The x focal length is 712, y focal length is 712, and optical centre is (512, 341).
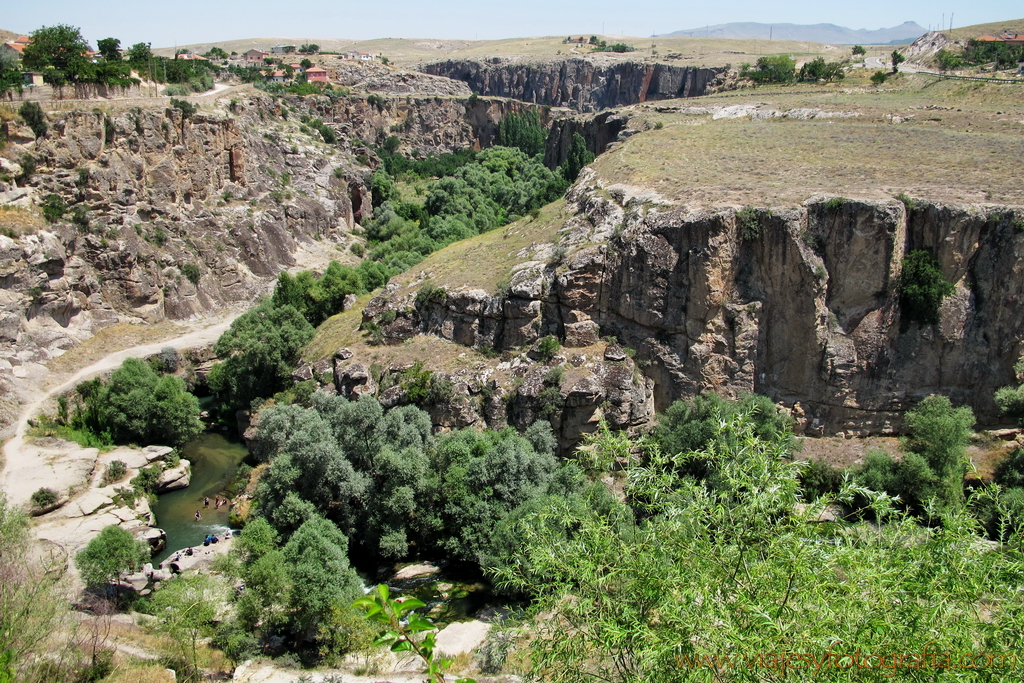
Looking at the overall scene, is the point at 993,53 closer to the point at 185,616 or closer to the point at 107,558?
the point at 185,616

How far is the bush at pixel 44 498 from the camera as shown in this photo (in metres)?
29.3

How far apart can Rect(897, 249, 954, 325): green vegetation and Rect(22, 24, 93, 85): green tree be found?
55.3 meters

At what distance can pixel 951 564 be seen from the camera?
33.0 ft

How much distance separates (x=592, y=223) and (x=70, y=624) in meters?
26.1

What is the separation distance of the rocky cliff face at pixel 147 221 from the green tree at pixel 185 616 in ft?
80.5

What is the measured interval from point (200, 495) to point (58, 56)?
4119 cm

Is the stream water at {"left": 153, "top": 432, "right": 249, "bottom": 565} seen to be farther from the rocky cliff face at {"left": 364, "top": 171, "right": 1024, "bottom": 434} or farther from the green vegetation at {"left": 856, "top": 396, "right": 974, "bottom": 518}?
the green vegetation at {"left": 856, "top": 396, "right": 974, "bottom": 518}

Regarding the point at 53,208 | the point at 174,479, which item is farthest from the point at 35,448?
the point at 53,208

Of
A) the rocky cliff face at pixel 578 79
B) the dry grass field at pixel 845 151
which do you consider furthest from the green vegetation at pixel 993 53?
the rocky cliff face at pixel 578 79

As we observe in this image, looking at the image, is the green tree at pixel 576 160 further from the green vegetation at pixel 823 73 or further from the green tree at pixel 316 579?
the green tree at pixel 316 579

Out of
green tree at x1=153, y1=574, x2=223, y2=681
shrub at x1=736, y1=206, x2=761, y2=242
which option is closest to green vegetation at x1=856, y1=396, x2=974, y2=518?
shrub at x1=736, y1=206, x2=761, y2=242

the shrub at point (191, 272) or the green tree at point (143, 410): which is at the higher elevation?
the shrub at point (191, 272)

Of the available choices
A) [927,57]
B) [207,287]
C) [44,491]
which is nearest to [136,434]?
[44,491]

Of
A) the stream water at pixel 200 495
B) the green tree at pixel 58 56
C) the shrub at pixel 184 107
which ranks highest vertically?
the green tree at pixel 58 56
